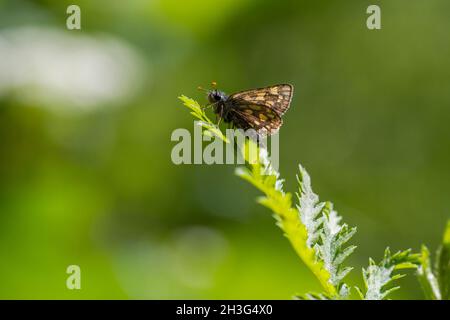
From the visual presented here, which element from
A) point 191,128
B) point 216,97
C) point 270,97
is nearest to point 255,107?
point 270,97

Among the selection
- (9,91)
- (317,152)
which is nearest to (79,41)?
(9,91)

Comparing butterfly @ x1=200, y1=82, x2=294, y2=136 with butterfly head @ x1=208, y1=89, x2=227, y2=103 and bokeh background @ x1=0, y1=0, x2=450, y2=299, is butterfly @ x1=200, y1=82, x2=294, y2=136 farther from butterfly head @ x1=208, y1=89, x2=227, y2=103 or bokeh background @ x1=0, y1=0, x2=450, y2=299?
bokeh background @ x1=0, y1=0, x2=450, y2=299

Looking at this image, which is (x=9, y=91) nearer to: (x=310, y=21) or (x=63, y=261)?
(x=63, y=261)

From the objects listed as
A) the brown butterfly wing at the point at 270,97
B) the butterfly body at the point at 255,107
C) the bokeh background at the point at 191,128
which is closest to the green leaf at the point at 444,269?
the butterfly body at the point at 255,107

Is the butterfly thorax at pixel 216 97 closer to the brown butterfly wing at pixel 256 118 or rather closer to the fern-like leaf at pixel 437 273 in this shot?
the brown butterfly wing at pixel 256 118

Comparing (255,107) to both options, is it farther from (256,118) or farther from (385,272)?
(385,272)

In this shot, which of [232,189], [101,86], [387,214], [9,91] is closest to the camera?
[9,91]

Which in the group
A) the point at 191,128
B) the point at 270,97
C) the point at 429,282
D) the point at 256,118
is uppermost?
the point at 191,128
